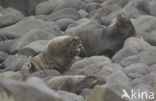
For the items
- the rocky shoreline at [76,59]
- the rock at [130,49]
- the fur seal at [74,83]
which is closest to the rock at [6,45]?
the rocky shoreline at [76,59]

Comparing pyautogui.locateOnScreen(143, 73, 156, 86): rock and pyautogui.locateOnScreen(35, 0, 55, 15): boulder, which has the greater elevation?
pyautogui.locateOnScreen(143, 73, 156, 86): rock

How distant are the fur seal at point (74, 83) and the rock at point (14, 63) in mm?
4199

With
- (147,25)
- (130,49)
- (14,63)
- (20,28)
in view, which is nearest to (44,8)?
(20,28)

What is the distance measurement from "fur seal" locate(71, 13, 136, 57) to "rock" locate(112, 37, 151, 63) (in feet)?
2.00


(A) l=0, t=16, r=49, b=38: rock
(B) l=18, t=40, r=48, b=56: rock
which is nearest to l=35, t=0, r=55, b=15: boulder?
(A) l=0, t=16, r=49, b=38: rock

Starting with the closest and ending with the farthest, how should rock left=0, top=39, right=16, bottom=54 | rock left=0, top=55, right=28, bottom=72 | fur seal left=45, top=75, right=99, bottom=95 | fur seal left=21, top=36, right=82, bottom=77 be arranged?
1. fur seal left=45, top=75, right=99, bottom=95
2. fur seal left=21, top=36, right=82, bottom=77
3. rock left=0, top=55, right=28, bottom=72
4. rock left=0, top=39, right=16, bottom=54

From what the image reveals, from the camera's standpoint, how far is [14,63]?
1123 cm

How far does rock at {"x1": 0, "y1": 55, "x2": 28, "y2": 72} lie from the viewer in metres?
11.0

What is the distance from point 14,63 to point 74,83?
4.70 metres

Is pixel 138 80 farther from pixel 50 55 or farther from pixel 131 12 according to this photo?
pixel 131 12

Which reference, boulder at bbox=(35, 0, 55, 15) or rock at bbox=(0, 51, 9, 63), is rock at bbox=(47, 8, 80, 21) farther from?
rock at bbox=(0, 51, 9, 63)

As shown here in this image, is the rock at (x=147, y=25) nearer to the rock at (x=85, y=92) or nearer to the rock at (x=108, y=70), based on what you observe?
the rock at (x=108, y=70)

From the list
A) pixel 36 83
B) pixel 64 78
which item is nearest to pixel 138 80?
pixel 64 78

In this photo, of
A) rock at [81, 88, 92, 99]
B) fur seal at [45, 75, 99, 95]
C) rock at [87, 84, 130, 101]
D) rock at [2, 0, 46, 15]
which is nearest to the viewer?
rock at [87, 84, 130, 101]
